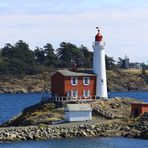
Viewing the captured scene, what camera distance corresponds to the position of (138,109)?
68375 millimetres

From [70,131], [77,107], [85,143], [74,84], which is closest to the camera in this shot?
[85,143]

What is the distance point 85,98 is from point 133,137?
1200cm

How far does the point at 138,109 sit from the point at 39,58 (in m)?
106

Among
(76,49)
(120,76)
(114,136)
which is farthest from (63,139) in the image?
(120,76)

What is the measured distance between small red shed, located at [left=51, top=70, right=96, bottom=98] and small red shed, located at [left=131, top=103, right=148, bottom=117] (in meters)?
5.66

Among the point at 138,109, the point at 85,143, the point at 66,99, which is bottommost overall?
the point at 85,143

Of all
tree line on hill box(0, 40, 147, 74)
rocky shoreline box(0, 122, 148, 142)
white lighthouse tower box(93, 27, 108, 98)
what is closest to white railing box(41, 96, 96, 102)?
white lighthouse tower box(93, 27, 108, 98)

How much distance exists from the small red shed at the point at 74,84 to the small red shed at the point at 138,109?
5660mm

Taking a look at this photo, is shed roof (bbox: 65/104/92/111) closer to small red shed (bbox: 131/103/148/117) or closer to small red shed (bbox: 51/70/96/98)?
small red shed (bbox: 51/70/96/98)

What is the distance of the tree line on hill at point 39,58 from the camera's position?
16162 cm

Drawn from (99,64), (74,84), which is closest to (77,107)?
(74,84)

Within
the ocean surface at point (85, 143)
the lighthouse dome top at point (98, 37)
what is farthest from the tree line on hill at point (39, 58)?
the ocean surface at point (85, 143)

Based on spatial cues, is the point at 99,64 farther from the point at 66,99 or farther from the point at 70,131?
the point at 70,131

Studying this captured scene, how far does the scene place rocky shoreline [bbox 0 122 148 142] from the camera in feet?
196
